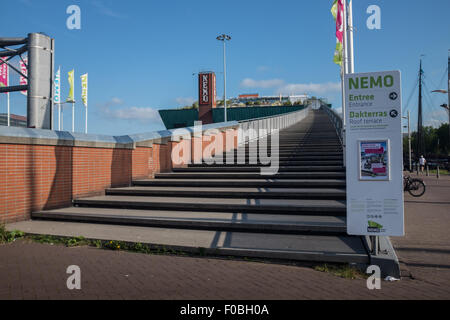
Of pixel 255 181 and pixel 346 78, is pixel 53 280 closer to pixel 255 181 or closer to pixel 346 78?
pixel 346 78

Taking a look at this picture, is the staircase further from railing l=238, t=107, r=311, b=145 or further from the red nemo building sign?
the red nemo building sign

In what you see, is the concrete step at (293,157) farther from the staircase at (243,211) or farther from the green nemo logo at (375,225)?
the green nemo logo at (375,225)

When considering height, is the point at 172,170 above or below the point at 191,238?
above

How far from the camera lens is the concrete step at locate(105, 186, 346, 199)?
7688mm

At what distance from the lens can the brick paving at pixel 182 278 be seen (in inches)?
155

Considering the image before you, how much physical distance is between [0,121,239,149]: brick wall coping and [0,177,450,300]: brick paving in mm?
2356

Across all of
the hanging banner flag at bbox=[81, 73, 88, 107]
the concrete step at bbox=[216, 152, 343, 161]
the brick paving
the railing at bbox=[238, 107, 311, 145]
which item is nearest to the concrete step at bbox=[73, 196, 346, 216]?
the brick paving

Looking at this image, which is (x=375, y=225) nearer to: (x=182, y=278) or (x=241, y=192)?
(x=182, y=278)

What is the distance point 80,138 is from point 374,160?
6.87 metres

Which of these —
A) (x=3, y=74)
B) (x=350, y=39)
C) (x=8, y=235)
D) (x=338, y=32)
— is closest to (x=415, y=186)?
(x=338, y=32)

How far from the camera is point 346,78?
5.06 meters
